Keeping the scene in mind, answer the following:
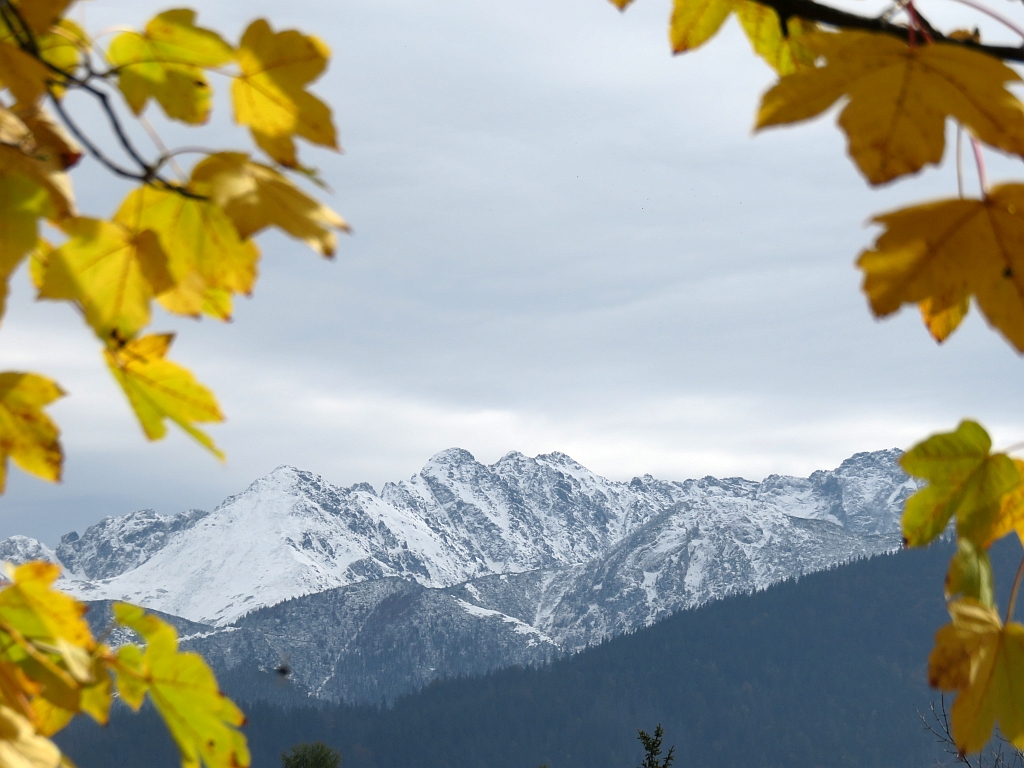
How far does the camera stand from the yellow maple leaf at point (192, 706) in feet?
2.59

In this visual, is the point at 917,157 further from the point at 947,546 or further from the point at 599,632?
the point at 599,632

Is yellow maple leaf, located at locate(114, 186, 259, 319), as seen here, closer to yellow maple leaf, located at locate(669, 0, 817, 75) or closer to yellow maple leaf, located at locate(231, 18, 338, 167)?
yellow maple leaf, located at locate(231, 18, 338, 167)

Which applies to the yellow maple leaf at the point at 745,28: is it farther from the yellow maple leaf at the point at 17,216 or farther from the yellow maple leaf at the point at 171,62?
the yellow maple leaf at the point at 17,216

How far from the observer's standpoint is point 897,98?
51 centimetres

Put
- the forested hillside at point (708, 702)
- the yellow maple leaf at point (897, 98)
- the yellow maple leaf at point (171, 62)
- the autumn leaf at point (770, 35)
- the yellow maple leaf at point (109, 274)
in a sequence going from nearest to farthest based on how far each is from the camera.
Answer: the yellow maple leaf at point (897, 98) → the yellow maple leaf at point (109, 274) → the yellow maple leaf at point (171, 62) → the autumn leaf at point (770, 35) → the forested hillside at point (708, 702)

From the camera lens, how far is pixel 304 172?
639 mm

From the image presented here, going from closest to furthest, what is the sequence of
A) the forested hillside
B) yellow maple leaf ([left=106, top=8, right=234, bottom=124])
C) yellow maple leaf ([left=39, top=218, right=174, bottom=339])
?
yellow maple leaf ([left=39, top=218, right=174, bottom=339])
yellow maple leaf ([left=106, top=8, right=234, bottom=124])
the forested hillside

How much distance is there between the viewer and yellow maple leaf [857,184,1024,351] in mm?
524

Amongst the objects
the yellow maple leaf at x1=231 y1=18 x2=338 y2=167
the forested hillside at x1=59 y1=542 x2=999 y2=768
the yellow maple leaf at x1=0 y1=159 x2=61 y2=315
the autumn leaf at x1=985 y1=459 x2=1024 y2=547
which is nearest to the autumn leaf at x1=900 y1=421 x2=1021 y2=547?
the autumn leaf at x1=985 y1=459 x2=1024 y2=547

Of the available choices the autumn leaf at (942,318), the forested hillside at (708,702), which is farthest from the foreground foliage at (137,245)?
the forested hillside at (708,702)

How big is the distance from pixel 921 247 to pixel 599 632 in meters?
205

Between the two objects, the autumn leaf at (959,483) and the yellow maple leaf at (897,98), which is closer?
the yellow maple leaf at (897,98)

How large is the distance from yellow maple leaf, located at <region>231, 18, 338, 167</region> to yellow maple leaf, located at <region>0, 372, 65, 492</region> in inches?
9.6

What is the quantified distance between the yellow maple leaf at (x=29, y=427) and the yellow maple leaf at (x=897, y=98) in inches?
20.9
